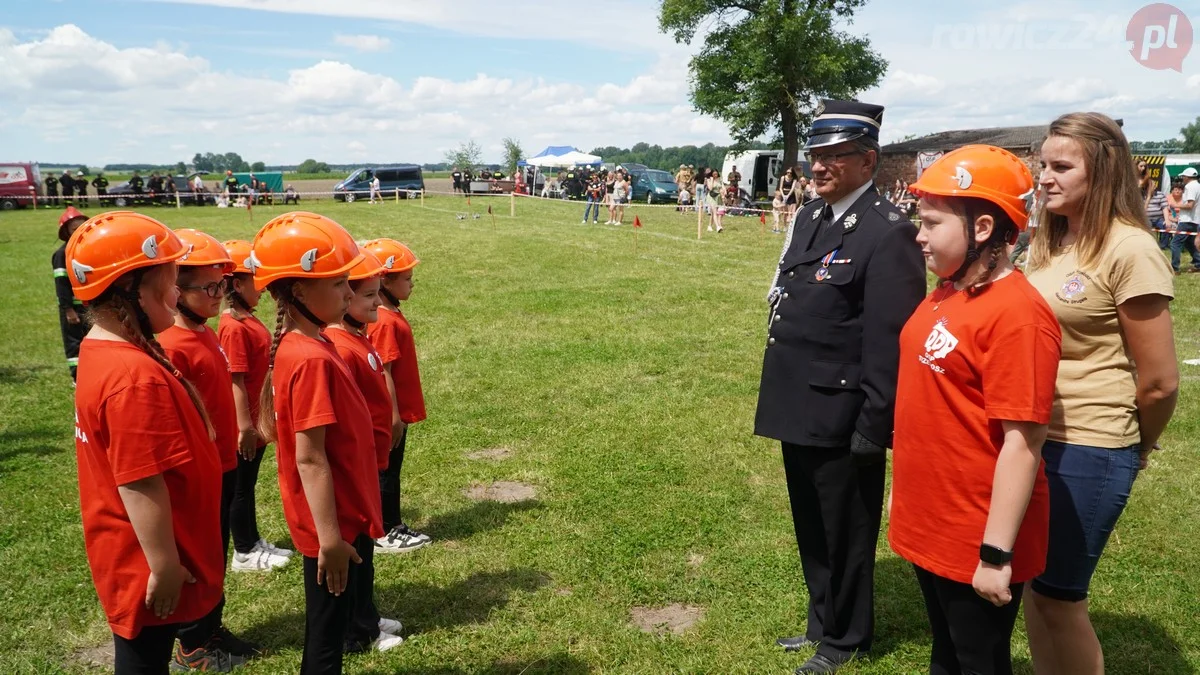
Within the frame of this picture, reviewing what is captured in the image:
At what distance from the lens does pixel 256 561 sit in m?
5.06

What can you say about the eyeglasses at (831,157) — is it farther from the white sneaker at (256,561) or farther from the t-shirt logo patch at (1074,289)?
the white sneaker at (256,561)

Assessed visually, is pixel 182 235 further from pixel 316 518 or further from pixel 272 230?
pixel 316 518

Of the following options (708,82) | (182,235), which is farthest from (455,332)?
(708,82)

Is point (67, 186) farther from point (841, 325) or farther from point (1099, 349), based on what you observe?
point (1099, 349)

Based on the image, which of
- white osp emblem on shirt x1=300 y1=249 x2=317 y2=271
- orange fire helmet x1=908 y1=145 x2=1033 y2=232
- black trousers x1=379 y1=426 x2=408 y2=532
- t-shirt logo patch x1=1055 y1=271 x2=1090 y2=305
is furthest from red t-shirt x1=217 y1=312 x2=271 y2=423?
t-shirt logo patch x1=1055 y1=271 x2=1090 y2=305

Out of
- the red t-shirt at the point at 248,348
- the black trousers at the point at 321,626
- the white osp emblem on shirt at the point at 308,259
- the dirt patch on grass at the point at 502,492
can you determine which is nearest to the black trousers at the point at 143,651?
the black trousers at the point at 321,626

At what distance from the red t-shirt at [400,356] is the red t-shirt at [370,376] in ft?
2.39

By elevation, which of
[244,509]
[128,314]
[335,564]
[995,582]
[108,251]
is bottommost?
[244,509]

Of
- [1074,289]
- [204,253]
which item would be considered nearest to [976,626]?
[1074,289]

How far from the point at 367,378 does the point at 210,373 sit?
84cm

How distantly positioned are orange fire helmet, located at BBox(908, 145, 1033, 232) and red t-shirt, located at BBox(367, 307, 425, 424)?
3351mm

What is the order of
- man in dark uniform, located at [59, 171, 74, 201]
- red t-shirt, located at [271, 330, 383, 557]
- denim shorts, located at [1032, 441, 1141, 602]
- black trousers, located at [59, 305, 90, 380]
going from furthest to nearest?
man in dark uniform, located at [59, 171, 74, 201]
black trousers, located at [59, 305, 90, 380]
red t-shirt, located at [271, 330, 383, 557]
denim shorts, located at [1032, 441, 1141, 602]

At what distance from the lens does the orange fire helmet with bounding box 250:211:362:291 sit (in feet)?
9.84

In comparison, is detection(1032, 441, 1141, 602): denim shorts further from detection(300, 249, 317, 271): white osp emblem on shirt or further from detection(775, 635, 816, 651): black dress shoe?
detection(300, 249, 317, 271): white osp emblem on shirt
